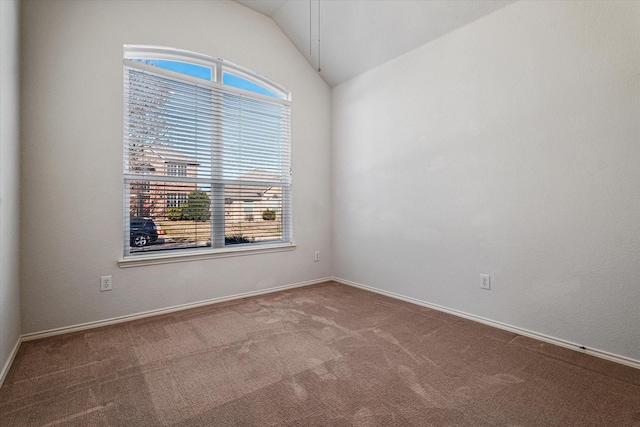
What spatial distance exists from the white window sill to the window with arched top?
0.11 feet

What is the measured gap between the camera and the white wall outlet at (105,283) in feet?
8.62

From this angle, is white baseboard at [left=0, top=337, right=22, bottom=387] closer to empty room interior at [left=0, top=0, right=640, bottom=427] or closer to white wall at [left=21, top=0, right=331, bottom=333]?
empty room interior at [left=0, top=0, right=640, bottom=427]

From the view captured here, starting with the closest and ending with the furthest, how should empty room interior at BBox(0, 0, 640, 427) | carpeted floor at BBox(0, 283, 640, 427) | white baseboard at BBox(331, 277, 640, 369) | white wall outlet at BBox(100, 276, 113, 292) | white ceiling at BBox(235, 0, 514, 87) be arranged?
carpeted floor at BBox(0, 283, 640, 427) → empty room interior at BBox(0, 0, 640, 427) → white baseboard at BBox(331, 277, 640, 369) → white wall outlet at BBox(100, 276, 113, 292) → white ceiling at BBox(235, 0, 514, 87)

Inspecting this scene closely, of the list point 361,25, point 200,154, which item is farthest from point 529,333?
point 200,154

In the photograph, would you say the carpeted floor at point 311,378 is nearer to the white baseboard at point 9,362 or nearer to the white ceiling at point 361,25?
the white baseboard at point 9,362

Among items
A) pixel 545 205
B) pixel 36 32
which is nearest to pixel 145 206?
pixel 36 32

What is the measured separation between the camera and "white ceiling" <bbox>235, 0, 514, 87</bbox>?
2771 millimetres

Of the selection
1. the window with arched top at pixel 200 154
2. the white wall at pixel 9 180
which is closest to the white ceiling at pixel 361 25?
the window with arched top at pixel 200 154

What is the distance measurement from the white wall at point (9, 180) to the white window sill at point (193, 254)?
72 centimetres

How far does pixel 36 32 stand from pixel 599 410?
14.1 ft

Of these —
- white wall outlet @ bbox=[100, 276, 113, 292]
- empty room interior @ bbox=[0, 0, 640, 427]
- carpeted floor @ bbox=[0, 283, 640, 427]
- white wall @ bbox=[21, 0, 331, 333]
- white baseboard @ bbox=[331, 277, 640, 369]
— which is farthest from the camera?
white wall outlet @ bbox=[100, 276, 113, 292]

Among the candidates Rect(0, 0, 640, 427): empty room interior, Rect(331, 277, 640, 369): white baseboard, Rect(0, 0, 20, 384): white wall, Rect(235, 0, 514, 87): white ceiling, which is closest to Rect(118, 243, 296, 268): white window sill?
Rect(0, 0, 640, 427): empty room interior

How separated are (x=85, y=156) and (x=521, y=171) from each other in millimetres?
3499

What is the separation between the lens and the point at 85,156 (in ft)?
8.38
